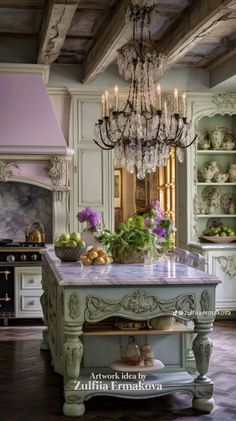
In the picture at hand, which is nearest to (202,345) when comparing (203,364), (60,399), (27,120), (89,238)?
(203,364)

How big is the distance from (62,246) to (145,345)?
40.4 inches

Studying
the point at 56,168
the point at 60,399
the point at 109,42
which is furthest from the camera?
the point at 56,168

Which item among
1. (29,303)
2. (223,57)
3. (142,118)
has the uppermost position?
(223,57)

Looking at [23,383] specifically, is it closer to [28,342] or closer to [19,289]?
[28,342]

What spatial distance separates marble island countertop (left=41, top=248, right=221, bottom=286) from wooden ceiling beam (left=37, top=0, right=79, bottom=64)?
1896 mm

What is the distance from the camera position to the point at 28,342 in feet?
20.0

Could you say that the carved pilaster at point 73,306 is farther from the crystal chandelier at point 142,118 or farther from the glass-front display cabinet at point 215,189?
the glass-front display cabinet at point 215,189

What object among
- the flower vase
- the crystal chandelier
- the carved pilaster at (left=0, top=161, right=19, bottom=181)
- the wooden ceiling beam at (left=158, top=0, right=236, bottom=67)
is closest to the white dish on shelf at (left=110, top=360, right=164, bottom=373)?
the flower vase

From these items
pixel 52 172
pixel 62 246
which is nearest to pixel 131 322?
pixel 62 246

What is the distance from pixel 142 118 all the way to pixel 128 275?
54.3 inches

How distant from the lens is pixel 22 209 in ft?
25.2

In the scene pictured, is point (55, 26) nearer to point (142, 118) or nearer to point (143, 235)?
point (142, 118)

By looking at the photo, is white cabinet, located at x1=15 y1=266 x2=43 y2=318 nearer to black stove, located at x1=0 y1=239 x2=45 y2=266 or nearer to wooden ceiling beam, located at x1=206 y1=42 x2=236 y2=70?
black stove, located at x1=0 y1=239 x2=45 y2=266

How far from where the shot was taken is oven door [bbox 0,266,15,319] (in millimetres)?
6848
